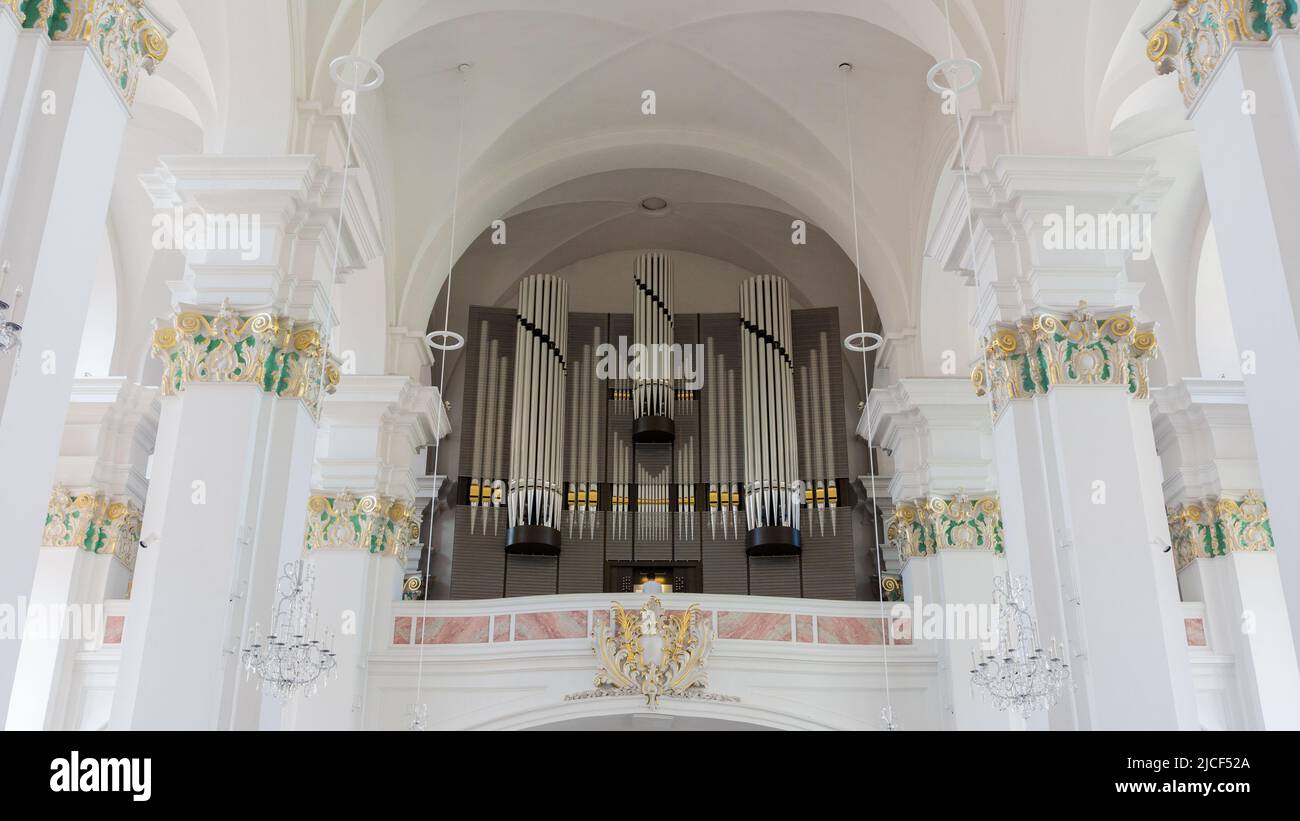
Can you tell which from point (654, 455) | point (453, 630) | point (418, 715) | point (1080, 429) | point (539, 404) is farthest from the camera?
point (654, 455)

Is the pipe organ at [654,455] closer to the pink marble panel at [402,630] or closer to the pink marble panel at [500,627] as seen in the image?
the pink marble panel at [402,630]

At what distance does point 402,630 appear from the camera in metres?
12.4

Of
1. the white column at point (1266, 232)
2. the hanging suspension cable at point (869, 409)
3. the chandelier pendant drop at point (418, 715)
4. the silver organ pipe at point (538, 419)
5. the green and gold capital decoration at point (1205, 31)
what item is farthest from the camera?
the silver organ pipe at point (538, 419)

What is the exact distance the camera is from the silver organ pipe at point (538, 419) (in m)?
14.4

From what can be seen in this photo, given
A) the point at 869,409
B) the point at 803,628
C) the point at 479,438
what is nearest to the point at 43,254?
the point at 803,628

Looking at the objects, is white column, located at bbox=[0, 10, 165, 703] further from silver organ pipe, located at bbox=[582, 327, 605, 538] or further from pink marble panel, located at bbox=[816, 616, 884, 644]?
silver organ pipe, located at bbox=[582, 327, 605, 538]

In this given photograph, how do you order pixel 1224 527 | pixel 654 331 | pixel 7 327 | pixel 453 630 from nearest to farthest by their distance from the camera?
pixel 7 327 → pixel 453 630 → pixel 1224 527 → pixel 654 331

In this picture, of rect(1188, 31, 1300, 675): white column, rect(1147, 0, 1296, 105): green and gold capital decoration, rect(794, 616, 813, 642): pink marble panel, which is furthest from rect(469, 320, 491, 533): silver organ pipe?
rect(1188, 31, 1300, 675): white column

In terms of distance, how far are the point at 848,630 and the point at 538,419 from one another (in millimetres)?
4819

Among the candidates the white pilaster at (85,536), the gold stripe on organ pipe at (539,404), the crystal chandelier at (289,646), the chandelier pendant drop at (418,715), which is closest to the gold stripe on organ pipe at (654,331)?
the gold stripe on organ pipe at (539,404)

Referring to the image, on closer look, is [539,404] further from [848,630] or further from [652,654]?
[848,630]

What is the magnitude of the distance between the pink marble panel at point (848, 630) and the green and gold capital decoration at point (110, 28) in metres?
8.66

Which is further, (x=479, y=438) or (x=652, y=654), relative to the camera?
(x=479, y=438)
